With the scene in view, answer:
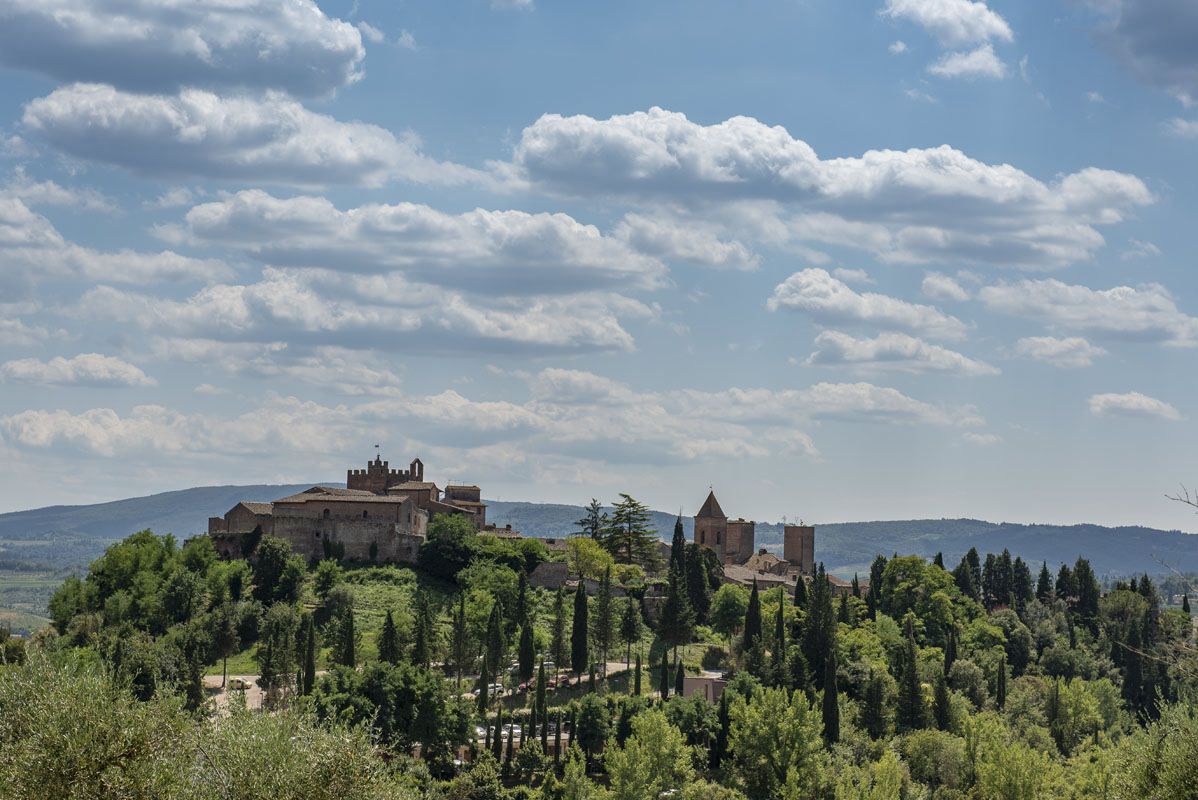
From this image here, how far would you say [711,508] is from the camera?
141m

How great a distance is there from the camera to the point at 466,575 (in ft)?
336

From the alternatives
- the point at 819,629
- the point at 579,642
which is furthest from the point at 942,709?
the point at 579,642

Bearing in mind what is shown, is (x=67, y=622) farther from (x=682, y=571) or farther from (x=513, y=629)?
(x=682, y=571)

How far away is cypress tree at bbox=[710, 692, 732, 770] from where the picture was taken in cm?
7488

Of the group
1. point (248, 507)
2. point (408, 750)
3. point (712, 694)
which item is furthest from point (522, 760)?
point (248, 507)

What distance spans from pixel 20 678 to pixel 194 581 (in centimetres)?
4601

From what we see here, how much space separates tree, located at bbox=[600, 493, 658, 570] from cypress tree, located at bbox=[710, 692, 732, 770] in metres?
41.1

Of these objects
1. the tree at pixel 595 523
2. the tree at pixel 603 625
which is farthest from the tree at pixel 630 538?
the tree at pixel 603 625

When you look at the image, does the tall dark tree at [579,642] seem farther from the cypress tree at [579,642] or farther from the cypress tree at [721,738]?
the cypress tree at [721,738]

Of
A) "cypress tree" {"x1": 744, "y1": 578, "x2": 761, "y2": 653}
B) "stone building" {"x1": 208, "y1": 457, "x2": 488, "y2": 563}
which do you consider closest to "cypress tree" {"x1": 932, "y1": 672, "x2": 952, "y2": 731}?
"cypress tree" {"x1": 744, "y1": 578, "x2": 761, "y2": 653}

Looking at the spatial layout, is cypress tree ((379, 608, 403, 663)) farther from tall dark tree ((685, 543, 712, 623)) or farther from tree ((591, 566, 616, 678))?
tall dark tree ((685, 543, 712, 623))

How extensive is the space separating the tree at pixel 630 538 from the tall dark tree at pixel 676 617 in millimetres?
22173

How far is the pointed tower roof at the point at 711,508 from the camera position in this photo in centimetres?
14025

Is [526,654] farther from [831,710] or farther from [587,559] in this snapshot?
[587,559]
